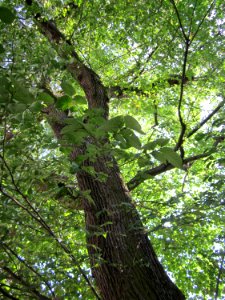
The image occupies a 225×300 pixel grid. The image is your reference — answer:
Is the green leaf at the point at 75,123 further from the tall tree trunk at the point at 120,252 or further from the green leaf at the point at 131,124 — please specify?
the tall tree trunk at the point at 120,252

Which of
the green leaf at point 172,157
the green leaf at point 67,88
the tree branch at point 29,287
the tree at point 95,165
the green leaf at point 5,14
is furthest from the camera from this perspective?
the tree branch at point 29,287

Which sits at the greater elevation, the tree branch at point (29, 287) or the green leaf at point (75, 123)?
the green leaf at point (75, 123)

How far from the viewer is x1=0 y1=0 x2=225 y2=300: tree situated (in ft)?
4.19

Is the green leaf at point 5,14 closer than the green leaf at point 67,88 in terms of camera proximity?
Yes

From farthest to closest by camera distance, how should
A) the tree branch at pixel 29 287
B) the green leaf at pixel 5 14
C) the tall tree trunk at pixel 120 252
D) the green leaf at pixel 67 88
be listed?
the tall tree trunk at pixel 120 252, the tree branch at pixel 29 287, the green leaf at pixel 67 88, the green leaf at pixel 5 14

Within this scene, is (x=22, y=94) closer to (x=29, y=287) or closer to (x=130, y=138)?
(x=130, y=138)

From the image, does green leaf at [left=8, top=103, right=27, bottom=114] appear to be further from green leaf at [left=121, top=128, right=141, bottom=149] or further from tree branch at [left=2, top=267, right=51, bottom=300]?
tree branch at [left=2, top=267, right=51, bottom=300]

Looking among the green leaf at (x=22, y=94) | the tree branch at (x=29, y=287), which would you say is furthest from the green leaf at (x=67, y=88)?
the tree branch at (x=29, y=287)

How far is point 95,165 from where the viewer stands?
12.2 ft

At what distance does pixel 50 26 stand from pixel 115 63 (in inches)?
64.3

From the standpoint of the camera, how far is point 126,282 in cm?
260

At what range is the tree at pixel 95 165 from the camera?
1278 millimetres

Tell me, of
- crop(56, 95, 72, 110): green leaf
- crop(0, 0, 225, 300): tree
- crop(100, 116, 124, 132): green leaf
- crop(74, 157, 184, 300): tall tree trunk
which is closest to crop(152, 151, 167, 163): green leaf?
crop(0, 0, 225, 300): tree

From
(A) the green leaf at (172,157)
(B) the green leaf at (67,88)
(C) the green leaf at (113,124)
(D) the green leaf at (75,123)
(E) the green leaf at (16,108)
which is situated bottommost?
(A) the green leaf at (172,157)
